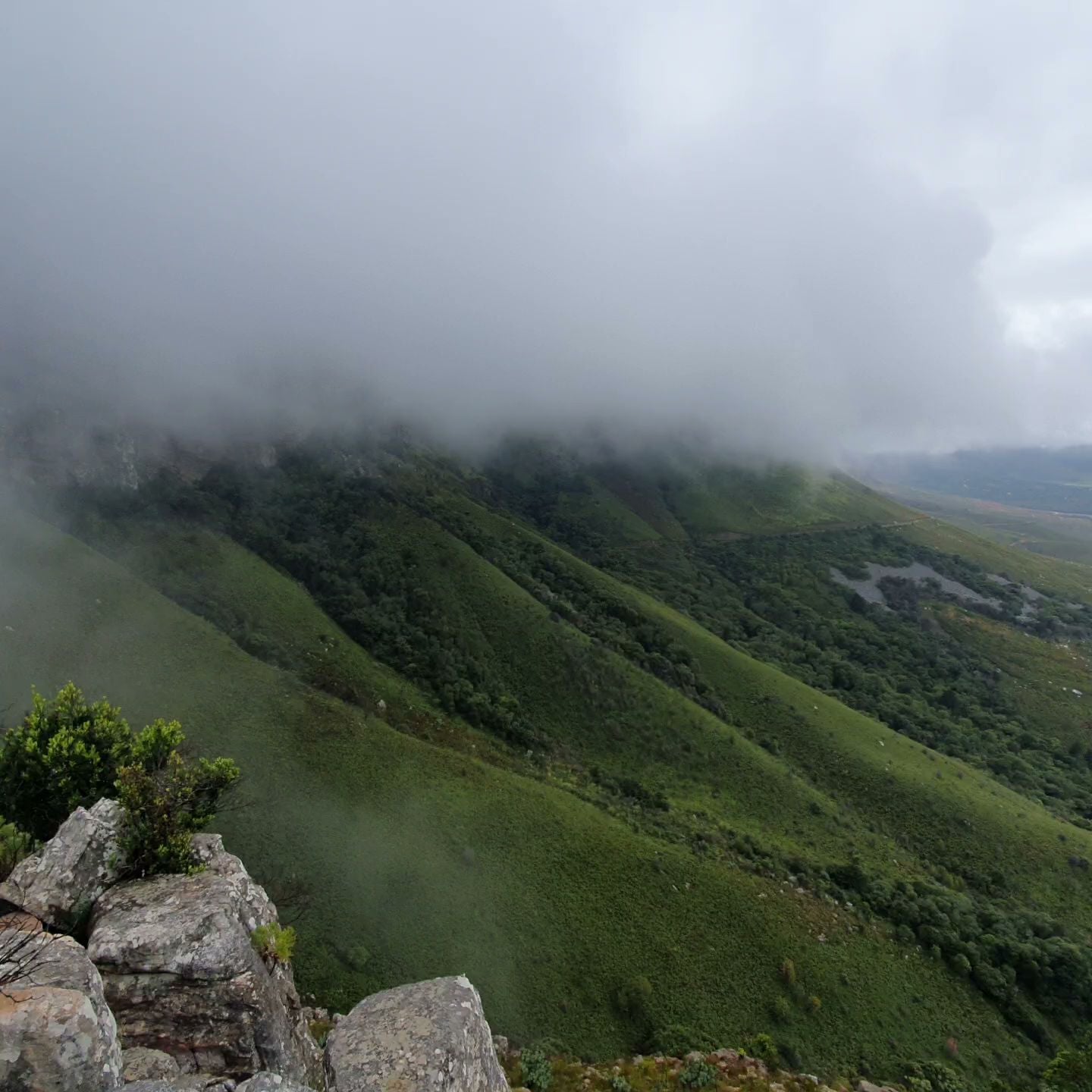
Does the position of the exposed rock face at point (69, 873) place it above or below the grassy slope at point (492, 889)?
above

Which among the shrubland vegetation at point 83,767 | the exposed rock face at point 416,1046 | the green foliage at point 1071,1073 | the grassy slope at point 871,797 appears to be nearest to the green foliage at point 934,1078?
the green foliage at point 1071,1073

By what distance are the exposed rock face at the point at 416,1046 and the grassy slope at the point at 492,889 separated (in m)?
35.0

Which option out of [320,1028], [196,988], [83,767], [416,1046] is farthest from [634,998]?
[83,767]

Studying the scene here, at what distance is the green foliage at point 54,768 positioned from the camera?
35781 mm

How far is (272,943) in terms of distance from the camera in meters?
25.9

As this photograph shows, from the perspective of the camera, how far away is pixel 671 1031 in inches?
2259

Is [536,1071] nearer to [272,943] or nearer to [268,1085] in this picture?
[272,943]

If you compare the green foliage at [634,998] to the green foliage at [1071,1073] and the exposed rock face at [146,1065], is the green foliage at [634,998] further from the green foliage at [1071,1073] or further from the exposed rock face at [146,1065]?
Answer: the exposed rock face at [146,1065]

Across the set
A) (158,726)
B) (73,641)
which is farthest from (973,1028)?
(73,641)

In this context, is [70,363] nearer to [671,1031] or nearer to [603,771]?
[603,771]

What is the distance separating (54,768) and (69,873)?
42.4 ft

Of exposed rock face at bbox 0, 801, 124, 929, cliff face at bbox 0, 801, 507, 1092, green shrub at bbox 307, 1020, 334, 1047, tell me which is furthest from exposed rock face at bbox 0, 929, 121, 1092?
green shrub at bbox 307, 1020, 334, 1047

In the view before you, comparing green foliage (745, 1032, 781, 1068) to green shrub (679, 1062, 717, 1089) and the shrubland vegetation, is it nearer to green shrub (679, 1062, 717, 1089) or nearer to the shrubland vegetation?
green shrub (679, 1062, 717, 1089)

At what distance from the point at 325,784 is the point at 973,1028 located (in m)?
83.8
